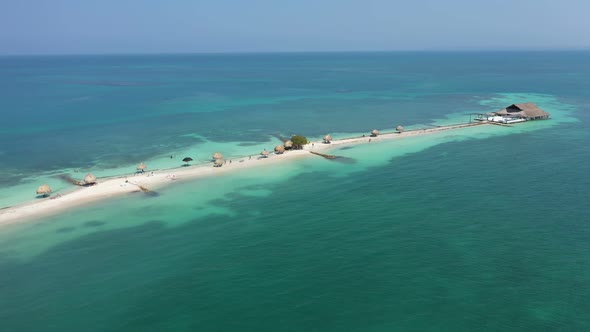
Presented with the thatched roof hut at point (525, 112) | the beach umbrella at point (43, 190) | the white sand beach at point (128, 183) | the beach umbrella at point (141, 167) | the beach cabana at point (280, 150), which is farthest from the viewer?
the thatched roof hut at point (525, 112)

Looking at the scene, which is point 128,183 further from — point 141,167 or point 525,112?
point 525,112

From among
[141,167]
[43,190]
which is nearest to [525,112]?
[141,167]

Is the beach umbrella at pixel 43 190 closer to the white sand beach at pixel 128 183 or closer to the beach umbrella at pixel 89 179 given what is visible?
the white sand beach at pixel 128 183

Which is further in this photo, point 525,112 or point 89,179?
point 525,112

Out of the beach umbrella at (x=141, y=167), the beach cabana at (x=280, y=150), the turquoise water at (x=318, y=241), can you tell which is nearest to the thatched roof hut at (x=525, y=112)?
the turquoise water at (x=318, y=241)

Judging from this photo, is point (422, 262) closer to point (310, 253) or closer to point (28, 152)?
point (310, 253)

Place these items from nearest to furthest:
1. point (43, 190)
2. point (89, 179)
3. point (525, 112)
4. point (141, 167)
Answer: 1. point (43, 190)
2. point (89, 179)
3. point (141, 167)
4. point (525, 112)

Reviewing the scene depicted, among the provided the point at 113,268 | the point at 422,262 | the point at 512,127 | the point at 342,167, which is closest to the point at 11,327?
the point at 113,268

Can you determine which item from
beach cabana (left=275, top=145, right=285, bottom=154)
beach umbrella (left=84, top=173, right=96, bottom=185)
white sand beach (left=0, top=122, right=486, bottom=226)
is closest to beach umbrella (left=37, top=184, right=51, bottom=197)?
white sand beach (left=0, top=122, right=486, bottom=226)
